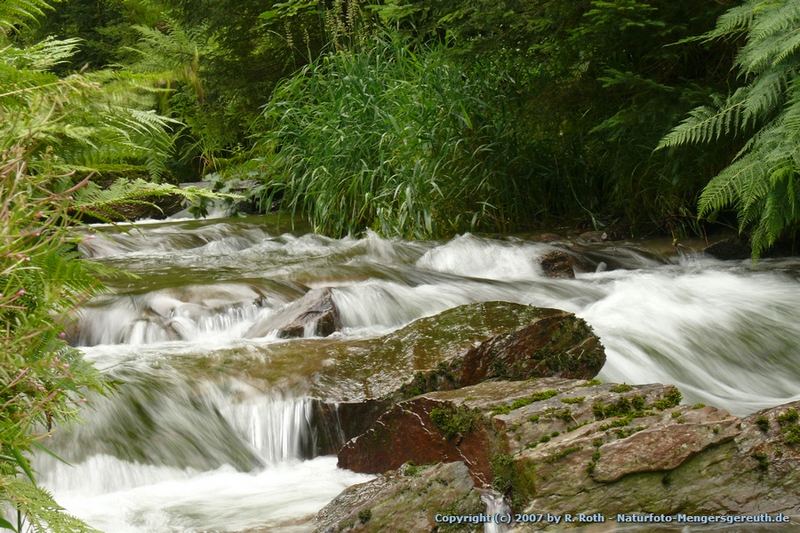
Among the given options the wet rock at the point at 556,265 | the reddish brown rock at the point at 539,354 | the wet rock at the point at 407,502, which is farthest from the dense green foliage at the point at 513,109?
the wet rock at the point at 407,502

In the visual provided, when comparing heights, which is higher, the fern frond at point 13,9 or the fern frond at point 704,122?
the fern frond at point 13,9

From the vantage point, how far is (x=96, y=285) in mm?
1796

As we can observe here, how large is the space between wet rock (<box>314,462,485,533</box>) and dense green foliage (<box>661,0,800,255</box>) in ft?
10.3

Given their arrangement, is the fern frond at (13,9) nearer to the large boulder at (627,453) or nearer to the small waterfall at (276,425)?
the large boulder at (627,453)

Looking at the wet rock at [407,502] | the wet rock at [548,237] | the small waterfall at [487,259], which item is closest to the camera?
the wet rock at [407,502]

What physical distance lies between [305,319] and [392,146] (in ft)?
12.4

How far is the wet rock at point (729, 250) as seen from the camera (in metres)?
7.30

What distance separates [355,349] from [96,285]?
269 cm

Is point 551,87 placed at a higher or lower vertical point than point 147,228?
higher

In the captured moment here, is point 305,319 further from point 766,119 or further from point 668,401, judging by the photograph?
point 766,119

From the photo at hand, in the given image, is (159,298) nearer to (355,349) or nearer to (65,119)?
(355,349)

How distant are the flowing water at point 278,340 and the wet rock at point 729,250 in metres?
0.10

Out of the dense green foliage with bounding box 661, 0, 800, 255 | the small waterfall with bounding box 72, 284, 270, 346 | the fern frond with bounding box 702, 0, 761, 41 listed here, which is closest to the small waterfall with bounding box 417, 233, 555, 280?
the dense green foliage with bounding box 661, 0, 800, 255

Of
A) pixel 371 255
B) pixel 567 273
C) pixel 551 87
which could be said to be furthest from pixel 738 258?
pixel 371 255
